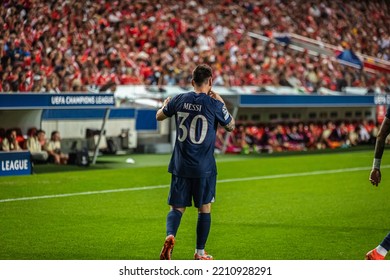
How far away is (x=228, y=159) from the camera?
71.2 feet

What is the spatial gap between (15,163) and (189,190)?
9133 mm

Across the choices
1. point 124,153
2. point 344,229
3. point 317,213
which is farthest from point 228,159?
point 344,229

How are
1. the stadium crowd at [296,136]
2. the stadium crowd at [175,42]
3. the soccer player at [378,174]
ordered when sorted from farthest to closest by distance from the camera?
the stadium crowd at [296,136] → the stadium crowd at [175,42] → the soccer player at [378,174]

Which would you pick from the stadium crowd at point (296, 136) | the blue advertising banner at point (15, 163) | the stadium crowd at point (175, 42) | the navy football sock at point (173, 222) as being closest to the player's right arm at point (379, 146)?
the navy football sock at point (173, 222)

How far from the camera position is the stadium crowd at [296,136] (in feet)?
79.7

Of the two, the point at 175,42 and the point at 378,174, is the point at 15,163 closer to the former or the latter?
the point at 378,174

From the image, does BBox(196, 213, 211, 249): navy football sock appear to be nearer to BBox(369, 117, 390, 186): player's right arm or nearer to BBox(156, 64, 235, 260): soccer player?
BBox(156, 64, 235, 260): soccer player

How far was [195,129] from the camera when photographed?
7566 mm

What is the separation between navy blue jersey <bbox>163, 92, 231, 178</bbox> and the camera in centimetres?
754

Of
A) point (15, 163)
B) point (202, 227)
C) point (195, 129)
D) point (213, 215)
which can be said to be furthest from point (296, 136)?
point (195, 129)

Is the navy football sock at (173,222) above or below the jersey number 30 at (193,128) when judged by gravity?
below

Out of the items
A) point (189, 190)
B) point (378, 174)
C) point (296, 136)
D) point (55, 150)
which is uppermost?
point (378, 174)

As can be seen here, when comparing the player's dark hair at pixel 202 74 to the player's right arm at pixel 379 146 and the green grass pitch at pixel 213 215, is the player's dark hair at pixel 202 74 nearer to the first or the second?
the player's right arm at pixel 379 146

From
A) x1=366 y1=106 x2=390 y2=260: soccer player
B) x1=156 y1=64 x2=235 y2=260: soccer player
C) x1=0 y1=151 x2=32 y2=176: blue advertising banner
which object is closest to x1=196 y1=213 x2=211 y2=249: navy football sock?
x1=156 y1=64 x2=235 y2=260: soccer player
